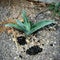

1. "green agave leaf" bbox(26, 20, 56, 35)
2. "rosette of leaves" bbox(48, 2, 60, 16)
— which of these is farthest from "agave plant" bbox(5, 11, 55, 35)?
"rosette of leaves" bbox(48, 2, 60, 16)

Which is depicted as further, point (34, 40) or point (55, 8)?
point (55, 8)

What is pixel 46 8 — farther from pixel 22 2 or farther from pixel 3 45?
pixel 3 45

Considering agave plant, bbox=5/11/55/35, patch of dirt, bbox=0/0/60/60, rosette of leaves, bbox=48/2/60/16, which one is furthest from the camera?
rosette of leaves, bbox=48/2/60/16

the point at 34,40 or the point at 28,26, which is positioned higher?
the point at 28,26

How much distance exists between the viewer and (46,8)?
11.2ft

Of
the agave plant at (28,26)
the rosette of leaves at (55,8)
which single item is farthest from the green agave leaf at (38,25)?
the rosette of leaves at (55,8)

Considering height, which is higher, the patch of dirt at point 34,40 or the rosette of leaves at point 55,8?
the rosette of leaves at point 55,8

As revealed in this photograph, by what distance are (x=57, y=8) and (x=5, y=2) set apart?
34.4 inches

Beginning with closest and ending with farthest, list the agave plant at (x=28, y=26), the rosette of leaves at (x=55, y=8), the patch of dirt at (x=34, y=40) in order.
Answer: the patch of dirt at (x=34, y=40) → the agave plant at (x=28, y=26) → the rosette of leaves at (x=55, y=8)

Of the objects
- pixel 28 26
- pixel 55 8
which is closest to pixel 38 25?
pixel 28 26

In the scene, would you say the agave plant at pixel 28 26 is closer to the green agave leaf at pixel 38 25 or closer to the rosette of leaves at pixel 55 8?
the green agave leaf at pixel 38 25

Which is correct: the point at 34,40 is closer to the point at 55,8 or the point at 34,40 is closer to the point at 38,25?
the point at 38,25

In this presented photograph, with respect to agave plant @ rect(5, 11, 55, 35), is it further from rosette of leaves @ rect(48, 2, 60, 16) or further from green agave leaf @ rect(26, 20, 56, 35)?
rosette of leaves @ rect(48, 2, 60, 16)

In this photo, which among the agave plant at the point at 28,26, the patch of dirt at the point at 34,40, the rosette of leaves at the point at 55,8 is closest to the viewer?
the patch of dirt at the point at 34,40
